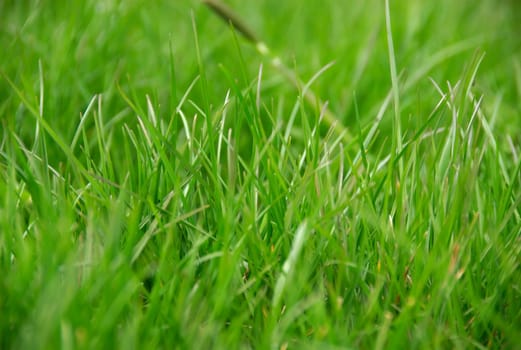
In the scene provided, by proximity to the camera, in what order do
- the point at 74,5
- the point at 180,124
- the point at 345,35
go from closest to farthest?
the point at 180,124
the point at 74,5
the point at 345,35

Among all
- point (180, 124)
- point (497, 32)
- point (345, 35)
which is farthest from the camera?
point (497, 32)

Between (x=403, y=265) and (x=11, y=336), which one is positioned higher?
(x=403, y=265)

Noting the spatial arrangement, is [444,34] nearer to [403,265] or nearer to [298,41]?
[298,41]

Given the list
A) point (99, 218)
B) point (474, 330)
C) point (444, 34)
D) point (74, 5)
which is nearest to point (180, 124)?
point (74, 5)

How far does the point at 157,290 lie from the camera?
1022 millimetres

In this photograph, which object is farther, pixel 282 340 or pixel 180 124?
pixel 180 124

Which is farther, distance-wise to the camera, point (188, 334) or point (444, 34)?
point (444, 34)

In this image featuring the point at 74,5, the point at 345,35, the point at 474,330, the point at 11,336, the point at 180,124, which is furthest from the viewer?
the point at 345,35

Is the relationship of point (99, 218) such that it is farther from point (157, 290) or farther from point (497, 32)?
point (497, 32)

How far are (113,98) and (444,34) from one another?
1.31m

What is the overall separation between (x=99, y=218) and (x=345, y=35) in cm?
163

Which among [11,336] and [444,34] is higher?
[444,34]

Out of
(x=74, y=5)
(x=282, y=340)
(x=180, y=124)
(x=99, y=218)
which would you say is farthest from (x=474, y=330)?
(x=74, y=5)

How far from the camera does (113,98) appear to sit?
1915 millimetres
